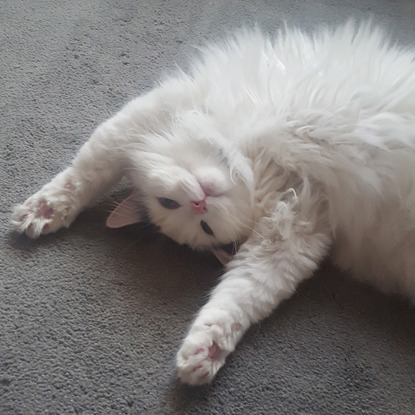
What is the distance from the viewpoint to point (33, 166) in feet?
4.30

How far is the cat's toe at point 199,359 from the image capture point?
0.95 meters

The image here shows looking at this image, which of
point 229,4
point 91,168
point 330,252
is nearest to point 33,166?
point 91,168

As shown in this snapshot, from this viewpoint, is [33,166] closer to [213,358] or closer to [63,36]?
[63,36]

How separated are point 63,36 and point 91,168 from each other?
72cm

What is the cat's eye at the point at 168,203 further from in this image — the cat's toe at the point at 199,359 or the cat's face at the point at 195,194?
the cat's toe at the point at 199,359

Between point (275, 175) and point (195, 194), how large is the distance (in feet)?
0.74

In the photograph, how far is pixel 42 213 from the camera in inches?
45.9

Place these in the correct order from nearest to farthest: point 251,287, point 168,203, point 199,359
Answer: point 199,359 < point 251,287 < point 168,203

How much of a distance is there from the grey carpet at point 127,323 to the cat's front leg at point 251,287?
55 millimetres

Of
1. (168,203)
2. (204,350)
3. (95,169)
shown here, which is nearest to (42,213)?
(95,169)

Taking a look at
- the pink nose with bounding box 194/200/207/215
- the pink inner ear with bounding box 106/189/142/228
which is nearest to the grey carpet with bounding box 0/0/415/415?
the pink inner ear with bounding box 106/189/142/228

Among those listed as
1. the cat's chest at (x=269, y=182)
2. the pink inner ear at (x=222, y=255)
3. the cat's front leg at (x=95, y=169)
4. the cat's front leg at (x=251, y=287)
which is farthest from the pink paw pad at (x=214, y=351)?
the cat's front leg at (x=95, y=169)

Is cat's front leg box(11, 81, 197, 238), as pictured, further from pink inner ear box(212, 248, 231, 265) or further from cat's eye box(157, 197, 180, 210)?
pink inner ear box(212, 248, 231, 265)

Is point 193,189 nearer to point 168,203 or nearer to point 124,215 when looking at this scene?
point 168,203
